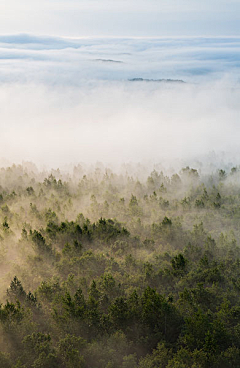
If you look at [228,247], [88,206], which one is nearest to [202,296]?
[228,247]

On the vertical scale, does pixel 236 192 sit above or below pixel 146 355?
above

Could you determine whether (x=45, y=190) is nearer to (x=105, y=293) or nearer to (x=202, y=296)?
(x=105, y=293)

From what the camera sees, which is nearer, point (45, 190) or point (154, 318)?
point (154, 318)

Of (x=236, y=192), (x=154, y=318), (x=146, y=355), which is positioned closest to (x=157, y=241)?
(x=154, y=318)

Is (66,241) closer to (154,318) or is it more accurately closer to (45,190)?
(154,318)

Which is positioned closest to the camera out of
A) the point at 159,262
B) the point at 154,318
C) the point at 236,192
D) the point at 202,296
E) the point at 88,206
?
the point at 154,318

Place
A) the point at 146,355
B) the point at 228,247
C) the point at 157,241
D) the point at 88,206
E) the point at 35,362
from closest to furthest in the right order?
the point at 35,362 → the point at 146,355 → the point at 228,247 → the point at 157,241 → the point at 88,206
